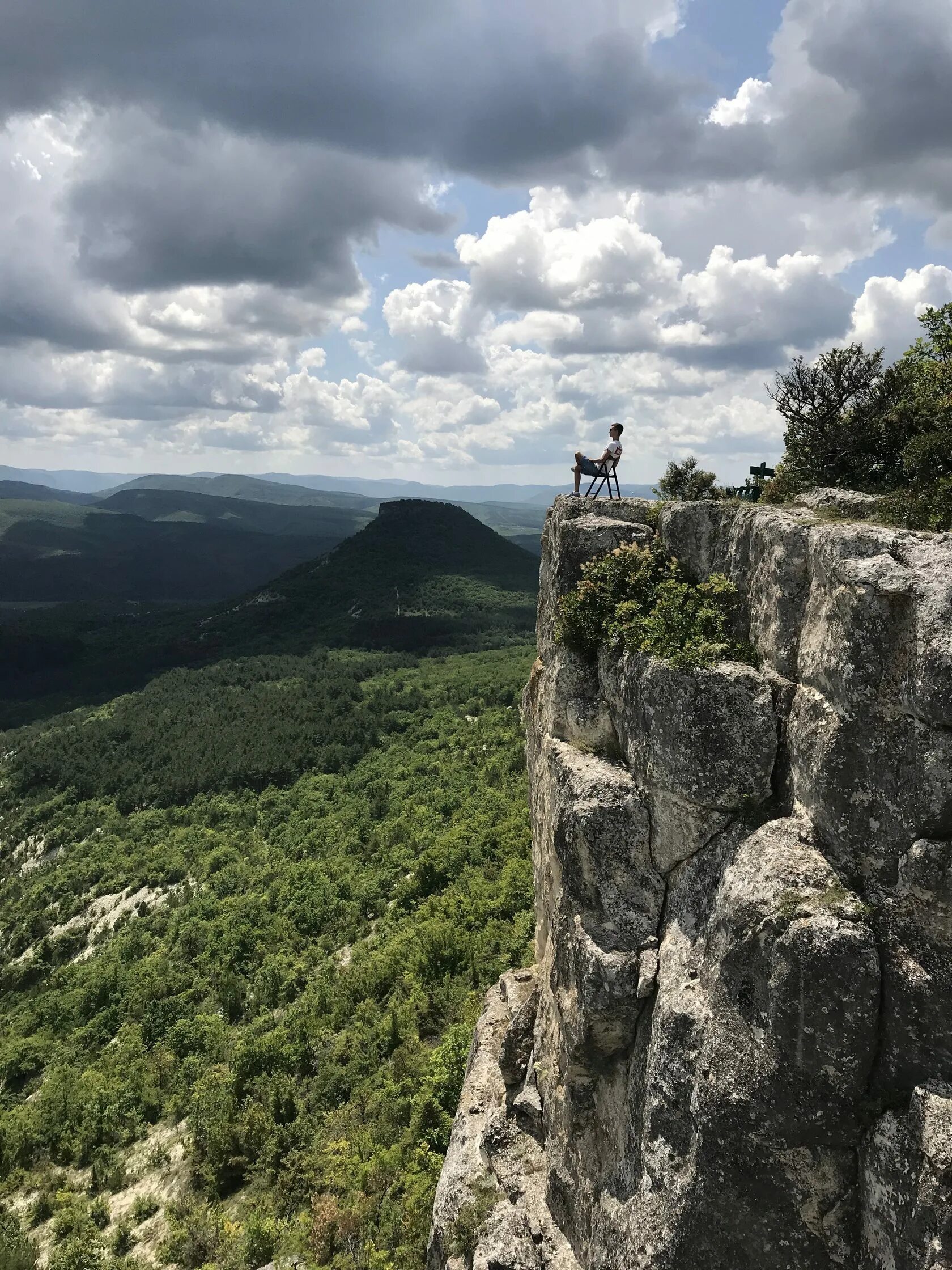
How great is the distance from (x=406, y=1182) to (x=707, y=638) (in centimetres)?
2154

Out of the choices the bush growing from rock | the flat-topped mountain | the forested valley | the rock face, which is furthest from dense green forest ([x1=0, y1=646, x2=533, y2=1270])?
the flat-topped mountain

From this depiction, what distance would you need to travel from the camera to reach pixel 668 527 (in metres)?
16.0

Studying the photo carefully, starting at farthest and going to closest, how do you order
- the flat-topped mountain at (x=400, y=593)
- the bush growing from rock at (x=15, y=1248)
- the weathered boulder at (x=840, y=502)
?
the flat-topped mountain at (x=400, y=593), the bush growing from rock at (x=15, y=1248), the weathered boulder at (x=840, y=502)

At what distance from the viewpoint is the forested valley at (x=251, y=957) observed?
2402cm

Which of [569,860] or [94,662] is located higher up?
[569,860]

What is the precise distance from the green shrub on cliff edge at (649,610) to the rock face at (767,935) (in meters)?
0.38

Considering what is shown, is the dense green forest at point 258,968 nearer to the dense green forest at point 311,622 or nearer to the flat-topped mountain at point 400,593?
the dense green forest at point 311,622

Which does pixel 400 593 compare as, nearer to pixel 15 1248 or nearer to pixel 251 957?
pixel 251 957

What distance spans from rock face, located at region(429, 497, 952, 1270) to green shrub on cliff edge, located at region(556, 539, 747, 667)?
378mm

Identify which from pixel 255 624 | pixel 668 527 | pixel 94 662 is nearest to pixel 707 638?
pixel 668 527

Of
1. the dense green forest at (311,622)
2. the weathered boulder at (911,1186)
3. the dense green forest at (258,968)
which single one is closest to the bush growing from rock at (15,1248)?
the dense green forest at (258,968)

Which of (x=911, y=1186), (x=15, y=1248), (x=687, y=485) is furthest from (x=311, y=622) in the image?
(x=911, y=1186)

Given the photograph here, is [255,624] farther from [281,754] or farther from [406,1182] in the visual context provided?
[406,1182]

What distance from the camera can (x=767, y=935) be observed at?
9.43 metres
